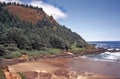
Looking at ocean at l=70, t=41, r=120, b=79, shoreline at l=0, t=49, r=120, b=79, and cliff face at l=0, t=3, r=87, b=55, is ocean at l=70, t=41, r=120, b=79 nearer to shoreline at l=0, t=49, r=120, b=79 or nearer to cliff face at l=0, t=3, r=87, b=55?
shoreline at l=0, t=49, r=120, b=79

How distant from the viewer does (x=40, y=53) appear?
5047cm

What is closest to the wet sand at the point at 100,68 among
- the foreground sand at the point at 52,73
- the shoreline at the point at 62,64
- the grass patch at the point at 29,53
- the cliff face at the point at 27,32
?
the shoreline at the point at 62,64

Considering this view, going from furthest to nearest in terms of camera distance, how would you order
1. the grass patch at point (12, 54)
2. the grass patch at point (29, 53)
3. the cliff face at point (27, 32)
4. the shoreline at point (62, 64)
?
the cliff face at point (27, 32) < the grass patch at point (29, 53) < the grass patch at point (12, 54) < the shoreline at point (62, 64)

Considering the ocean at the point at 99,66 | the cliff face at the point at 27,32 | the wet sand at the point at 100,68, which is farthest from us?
the cliff face at the point at 27,32

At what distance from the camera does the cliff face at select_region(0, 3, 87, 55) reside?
161ft

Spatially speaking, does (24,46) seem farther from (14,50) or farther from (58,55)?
(58,55)

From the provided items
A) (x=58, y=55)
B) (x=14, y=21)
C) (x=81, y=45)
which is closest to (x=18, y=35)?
(x=58, y=55)

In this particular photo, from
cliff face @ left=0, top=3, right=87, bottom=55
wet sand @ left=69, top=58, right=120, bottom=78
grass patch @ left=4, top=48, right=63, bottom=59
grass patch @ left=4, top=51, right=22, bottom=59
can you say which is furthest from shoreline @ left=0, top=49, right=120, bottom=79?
cliff face @ left=0, top=3, right=87, bottom=55

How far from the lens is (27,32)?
57969mm

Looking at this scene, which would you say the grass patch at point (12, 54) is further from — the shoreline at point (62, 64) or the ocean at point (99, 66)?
the ocean at point (99, 66)

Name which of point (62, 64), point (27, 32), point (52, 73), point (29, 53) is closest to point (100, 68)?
point (62, 64)

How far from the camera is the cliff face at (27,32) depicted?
4903cm

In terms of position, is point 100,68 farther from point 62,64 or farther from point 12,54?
point 12,54

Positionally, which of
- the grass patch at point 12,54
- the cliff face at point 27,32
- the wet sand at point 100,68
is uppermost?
the cliff face at point 27,32
